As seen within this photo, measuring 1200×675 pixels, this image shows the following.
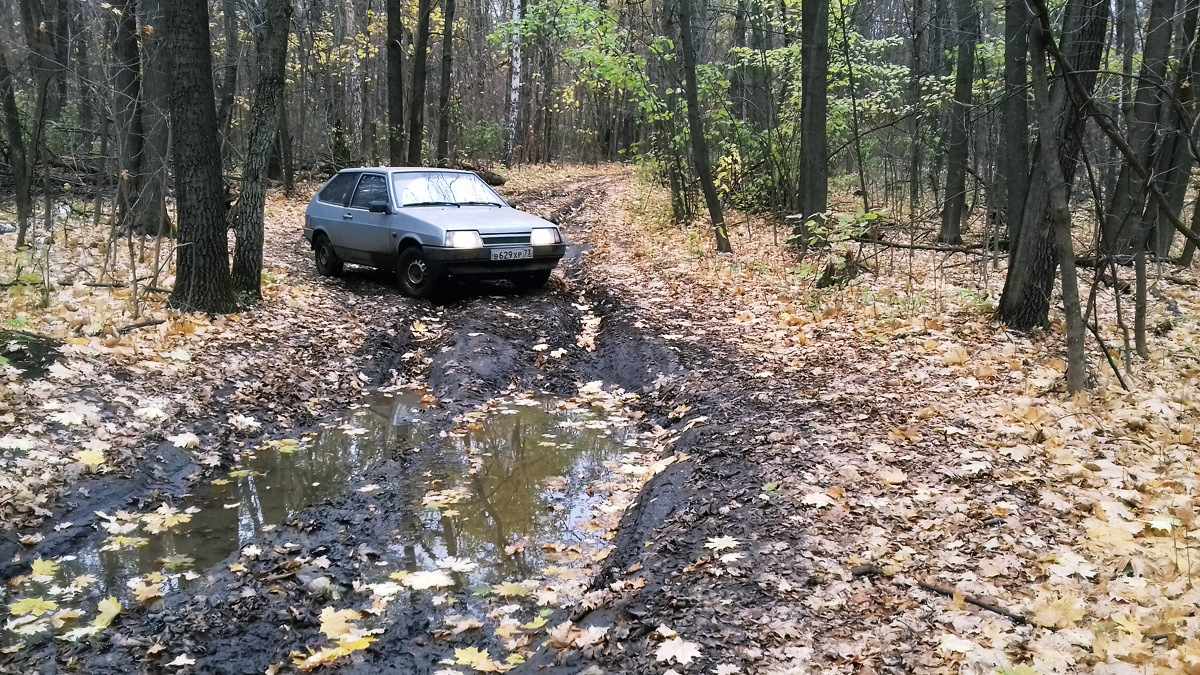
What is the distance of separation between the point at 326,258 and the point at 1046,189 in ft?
31.2

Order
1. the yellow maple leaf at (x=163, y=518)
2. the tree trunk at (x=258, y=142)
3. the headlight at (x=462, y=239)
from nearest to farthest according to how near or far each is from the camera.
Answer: the yellow maple leaf at (x=163, y=518) < the tree trunk at (x=258, y=142) < the headlight at (x=462, y=239)

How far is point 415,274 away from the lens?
34.0 ft

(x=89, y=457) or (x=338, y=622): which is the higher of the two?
(x=89, y=457)

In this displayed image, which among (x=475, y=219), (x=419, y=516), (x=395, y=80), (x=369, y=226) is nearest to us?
(x=419, y=516)

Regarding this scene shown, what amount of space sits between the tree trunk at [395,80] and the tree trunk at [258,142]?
34.0 ft

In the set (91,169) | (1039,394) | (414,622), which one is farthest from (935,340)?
(91,169)

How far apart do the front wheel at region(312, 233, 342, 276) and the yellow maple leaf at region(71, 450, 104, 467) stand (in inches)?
262

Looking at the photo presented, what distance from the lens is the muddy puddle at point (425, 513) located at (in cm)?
401

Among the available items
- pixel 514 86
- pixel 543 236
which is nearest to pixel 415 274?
pixel 543 236

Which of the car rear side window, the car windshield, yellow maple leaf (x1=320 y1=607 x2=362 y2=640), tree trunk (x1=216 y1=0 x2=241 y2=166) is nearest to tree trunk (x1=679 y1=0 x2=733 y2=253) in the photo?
the car windshield

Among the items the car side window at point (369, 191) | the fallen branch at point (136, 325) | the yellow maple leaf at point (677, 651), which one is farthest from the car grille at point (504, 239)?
the yellow maple leaf at point (677, 651)

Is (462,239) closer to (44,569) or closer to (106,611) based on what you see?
(44,569)

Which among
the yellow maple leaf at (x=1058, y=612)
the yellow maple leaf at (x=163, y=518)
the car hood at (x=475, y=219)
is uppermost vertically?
the car hood at (x=475, y=219)

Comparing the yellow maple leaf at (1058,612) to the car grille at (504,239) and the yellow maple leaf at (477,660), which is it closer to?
the yellow maple leaf at (477,660)
